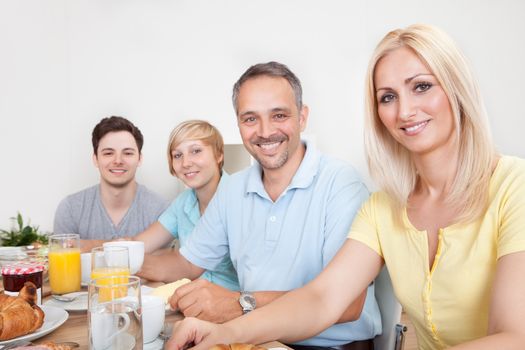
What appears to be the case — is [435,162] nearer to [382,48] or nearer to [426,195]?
[426,195]

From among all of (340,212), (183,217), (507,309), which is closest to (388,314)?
(340,212)

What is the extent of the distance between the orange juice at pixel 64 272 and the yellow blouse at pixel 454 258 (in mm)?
691

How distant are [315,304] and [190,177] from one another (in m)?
1.14

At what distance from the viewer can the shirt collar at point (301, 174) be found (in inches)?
57.1

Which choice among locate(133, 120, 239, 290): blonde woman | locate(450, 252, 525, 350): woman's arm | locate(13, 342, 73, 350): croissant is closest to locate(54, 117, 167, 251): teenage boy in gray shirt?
locate(133, 120, 239, 290): blonde woman

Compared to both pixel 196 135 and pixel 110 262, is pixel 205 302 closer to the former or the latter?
pixel 110 262

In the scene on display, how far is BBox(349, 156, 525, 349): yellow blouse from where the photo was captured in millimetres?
872

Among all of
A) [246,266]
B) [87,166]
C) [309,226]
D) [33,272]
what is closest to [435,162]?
[309,226]

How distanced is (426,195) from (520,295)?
12.9 inches

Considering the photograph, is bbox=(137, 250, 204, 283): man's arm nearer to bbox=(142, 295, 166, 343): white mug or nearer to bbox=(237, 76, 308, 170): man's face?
bbox=(237, 76, 308, 170): man's face

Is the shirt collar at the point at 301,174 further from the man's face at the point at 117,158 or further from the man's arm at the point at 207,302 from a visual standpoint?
the man's face at the point at 117,158

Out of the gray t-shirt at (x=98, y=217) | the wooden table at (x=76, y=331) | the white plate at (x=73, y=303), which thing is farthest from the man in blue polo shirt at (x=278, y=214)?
the gray t-shirt at (x=98, y=217)

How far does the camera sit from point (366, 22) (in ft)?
11.2

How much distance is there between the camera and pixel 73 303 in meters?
1.15
